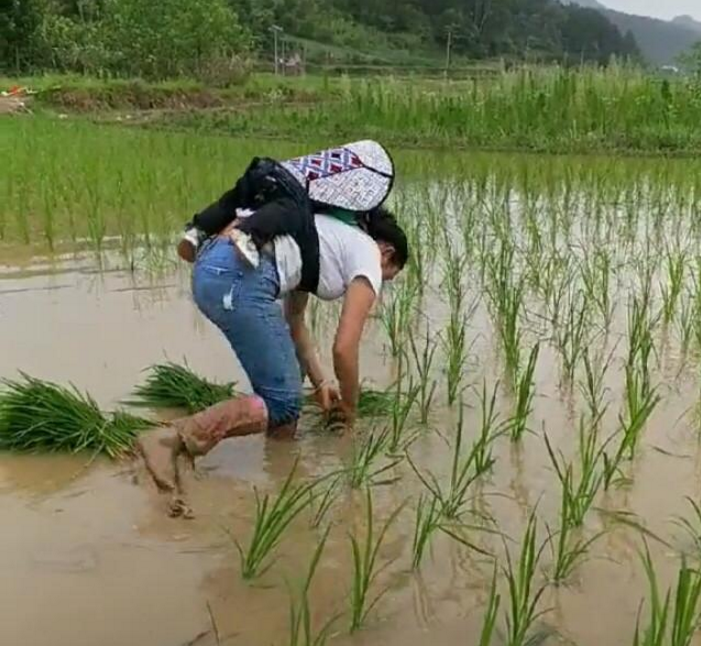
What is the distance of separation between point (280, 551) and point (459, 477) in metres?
0.55

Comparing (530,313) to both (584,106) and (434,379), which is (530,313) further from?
(584,106)

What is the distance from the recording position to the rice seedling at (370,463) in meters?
2.71

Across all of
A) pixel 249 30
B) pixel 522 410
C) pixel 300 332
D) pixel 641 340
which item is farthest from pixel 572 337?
pixel 249 30

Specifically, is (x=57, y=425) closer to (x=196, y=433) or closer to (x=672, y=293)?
(x=196, y=433)

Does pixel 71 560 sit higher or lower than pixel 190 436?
lower

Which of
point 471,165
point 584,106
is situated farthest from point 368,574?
point 584,106

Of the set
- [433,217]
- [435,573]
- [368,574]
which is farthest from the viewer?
[433,217]

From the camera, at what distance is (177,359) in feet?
12.8

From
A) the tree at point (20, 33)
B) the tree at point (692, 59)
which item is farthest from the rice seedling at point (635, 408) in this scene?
the tree at point (20, 33)

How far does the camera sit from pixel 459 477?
2697 millimetres

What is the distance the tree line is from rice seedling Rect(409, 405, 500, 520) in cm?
1196

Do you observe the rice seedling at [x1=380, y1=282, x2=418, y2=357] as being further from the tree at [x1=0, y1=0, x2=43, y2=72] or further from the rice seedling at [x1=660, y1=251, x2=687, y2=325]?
the tree at [x1=0, y1=0, x2=43, y2=72]

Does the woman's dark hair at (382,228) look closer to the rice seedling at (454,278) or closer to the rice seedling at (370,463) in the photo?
the rice seedling at (370,463)

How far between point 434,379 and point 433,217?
2.67 m
